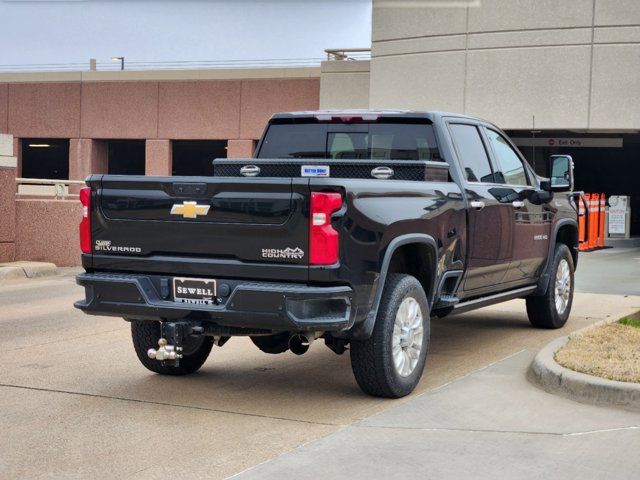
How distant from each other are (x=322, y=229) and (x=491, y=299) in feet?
9.55

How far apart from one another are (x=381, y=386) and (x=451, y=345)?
2689mm

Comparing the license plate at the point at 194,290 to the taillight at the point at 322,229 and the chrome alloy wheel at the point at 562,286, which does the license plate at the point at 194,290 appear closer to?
the taillight at the point at 322,229

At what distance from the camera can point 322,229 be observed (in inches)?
235

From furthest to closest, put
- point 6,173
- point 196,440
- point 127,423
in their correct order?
1. point 6,173
2. point 127,423
3. point 196,440

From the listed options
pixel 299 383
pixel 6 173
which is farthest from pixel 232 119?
pixel 299 383

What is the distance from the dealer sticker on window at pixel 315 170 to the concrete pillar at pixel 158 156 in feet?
106

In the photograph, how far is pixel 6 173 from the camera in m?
15.7

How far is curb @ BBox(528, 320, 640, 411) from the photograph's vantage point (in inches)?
258

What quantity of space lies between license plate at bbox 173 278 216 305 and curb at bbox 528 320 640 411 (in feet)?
8.45

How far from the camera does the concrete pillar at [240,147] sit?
3812 cm

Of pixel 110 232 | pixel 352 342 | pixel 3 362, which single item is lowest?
pixel 3 362

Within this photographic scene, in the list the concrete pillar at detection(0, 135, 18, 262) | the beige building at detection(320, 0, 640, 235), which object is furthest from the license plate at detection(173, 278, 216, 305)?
the beige building at detection(320, 0, 640, 235)

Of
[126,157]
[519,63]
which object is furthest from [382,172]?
[126,157]

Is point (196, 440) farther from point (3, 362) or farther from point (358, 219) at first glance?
point (3, 362)
